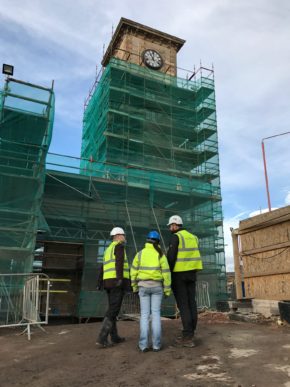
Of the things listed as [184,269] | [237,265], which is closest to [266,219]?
[237,265]

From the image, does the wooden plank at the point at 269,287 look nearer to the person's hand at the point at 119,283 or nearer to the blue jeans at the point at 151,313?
the blue jeans at the point at 151,313

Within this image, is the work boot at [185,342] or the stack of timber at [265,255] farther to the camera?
the stack of timber at [265,255]

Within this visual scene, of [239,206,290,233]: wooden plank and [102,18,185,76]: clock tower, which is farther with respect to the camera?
[102,18,185,76]: clock tower

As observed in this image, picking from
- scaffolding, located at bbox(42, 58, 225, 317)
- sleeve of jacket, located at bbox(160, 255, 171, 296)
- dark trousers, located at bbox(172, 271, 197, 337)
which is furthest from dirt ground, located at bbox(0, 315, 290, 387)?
scaffolding, located at bbox(42, 58, 225, 317)

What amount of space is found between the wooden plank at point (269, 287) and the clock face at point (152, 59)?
20216mm

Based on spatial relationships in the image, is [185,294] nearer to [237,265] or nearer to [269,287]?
[269,287]

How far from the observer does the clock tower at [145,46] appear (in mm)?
25609

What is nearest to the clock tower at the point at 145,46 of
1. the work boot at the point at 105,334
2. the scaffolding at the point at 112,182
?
the scaffolding at the point at 112,182

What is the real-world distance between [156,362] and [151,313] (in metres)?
0.91

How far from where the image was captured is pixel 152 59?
1017 inches

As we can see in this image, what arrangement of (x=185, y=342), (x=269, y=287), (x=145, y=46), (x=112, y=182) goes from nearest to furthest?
1. (x=185, y=342)
2. (x=269, y=287)
3. (x=112, y=182)
4. (x=145, y=46)

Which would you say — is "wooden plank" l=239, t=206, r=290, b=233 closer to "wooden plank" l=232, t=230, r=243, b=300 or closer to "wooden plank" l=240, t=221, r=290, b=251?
"wooden plank" l=240, t=221, r=290, b=251

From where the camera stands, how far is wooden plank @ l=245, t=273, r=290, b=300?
308 inches

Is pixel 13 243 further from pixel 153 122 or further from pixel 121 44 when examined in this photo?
pixel 121 44
